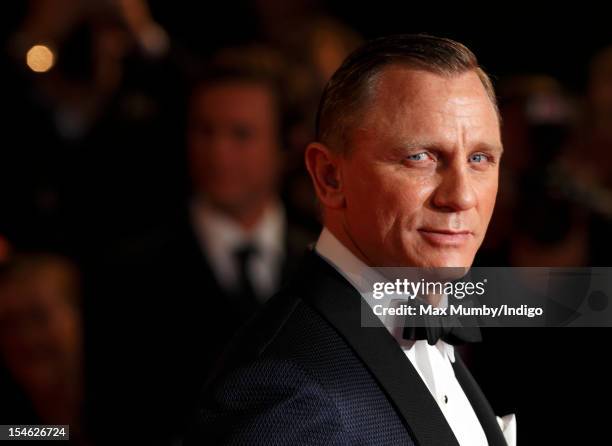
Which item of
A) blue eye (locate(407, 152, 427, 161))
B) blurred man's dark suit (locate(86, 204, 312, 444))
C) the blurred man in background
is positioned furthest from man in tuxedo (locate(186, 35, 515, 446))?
the blurred man in background

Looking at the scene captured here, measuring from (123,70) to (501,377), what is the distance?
6.32 ft

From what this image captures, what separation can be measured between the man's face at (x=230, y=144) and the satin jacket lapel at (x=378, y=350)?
1996 mm

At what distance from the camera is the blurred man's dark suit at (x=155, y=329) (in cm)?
322

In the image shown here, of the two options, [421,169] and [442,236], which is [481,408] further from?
[421,169]

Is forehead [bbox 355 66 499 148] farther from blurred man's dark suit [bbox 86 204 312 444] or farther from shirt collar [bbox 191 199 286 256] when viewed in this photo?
shirt collar [bbox 191 199 286 256]

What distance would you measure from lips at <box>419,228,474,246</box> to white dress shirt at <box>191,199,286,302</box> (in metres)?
1.91

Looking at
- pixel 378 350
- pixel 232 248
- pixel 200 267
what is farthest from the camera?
pixel 232 248

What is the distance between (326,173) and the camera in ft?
6.06

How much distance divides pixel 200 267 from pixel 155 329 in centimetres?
29

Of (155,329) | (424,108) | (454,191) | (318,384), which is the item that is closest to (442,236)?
(454,191)

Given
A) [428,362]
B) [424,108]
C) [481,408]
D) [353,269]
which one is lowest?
[481,408]

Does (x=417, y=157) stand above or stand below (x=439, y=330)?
above

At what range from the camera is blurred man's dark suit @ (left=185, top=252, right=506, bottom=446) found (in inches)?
60.7

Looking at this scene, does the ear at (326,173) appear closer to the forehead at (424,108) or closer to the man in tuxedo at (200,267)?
the forehead at (424,108)
